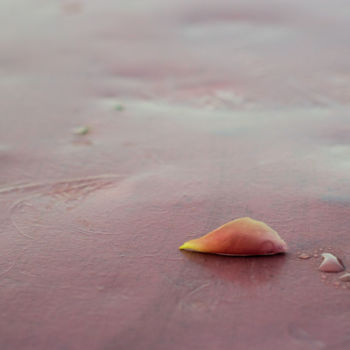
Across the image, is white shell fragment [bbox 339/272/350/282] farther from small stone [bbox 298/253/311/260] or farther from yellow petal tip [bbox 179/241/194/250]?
yellow petal tip [bbox 179/241/194/250]

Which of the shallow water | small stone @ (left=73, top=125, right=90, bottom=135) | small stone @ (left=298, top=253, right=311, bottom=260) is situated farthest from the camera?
small stone @ (left=73, top=125, right=90, bottom=135)

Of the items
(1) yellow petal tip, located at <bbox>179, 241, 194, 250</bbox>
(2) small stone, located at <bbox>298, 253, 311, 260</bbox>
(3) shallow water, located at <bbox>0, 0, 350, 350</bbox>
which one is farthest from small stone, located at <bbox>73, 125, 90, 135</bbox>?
(2) small stone, located at <bbox>298, 253, 311, 260</bbox>

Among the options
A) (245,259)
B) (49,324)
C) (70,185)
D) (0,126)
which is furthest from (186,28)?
(49,324)

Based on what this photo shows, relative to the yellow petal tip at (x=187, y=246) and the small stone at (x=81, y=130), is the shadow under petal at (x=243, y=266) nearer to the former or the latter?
the yellow petal tip at (x=187, y=246)

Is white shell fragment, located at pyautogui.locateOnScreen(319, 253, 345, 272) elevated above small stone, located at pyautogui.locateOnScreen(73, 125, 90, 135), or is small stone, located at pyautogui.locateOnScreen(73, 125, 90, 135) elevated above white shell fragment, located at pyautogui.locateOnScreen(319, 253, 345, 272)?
small stone, located at pyautogui.locateOnScreen(73, 125, 90, 135)

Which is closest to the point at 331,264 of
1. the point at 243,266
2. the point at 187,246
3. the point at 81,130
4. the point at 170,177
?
the point at 243,266

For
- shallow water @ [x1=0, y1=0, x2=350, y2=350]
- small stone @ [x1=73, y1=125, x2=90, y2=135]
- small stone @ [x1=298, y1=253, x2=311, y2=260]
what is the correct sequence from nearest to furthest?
1. shallow water @ [x1=0, y1=0, x2=350, y2=350]
2. small stone @ [x1=298, y1=253, x2=311, y2=260]
3. small stone @ [x1=73, y1=125, x2=90, y2=135]

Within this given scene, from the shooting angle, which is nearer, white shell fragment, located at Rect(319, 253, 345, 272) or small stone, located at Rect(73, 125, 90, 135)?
white shell fragment, located at Rect(319, 253, 345, 272)
